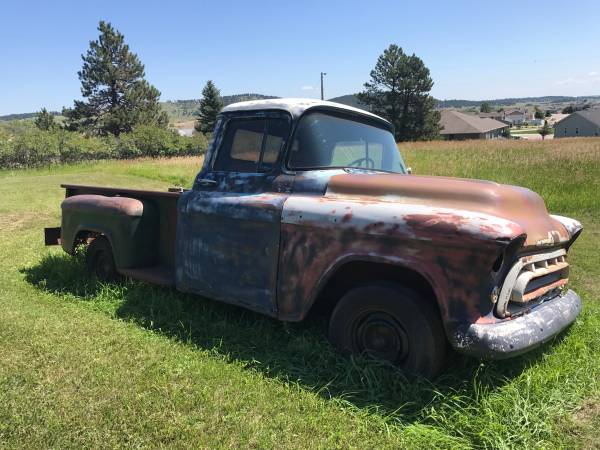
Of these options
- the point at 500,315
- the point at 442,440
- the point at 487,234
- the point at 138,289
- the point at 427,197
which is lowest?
the point at 442,440

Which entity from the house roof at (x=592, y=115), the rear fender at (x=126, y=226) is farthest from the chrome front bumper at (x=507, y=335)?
the house roof at (x=592, y=115)

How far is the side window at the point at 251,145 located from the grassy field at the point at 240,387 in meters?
1.33

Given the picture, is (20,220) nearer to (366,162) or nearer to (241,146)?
(241,146)

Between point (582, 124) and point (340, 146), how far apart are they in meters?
81.9

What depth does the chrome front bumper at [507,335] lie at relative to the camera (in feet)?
7.85

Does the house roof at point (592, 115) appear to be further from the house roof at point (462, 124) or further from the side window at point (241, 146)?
the side window at point (241, 146)

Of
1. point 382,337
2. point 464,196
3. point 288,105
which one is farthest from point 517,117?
point 382,337

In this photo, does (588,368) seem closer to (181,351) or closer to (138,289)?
(181,351)

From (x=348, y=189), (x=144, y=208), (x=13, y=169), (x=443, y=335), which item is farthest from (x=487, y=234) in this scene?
(x=13, y=169)

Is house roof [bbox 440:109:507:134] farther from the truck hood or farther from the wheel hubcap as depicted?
the wheel hubcap

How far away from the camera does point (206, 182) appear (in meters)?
3.82

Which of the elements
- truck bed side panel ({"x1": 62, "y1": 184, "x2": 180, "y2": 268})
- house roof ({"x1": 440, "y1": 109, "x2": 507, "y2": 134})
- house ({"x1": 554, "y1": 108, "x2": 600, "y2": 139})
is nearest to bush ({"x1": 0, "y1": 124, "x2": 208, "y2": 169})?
truck bed side panel ({"x1": 62, "y1": 184, "x2": 180, "y2": 268})

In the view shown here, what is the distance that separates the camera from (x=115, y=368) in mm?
3182

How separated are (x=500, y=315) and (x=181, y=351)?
7.46 feet
